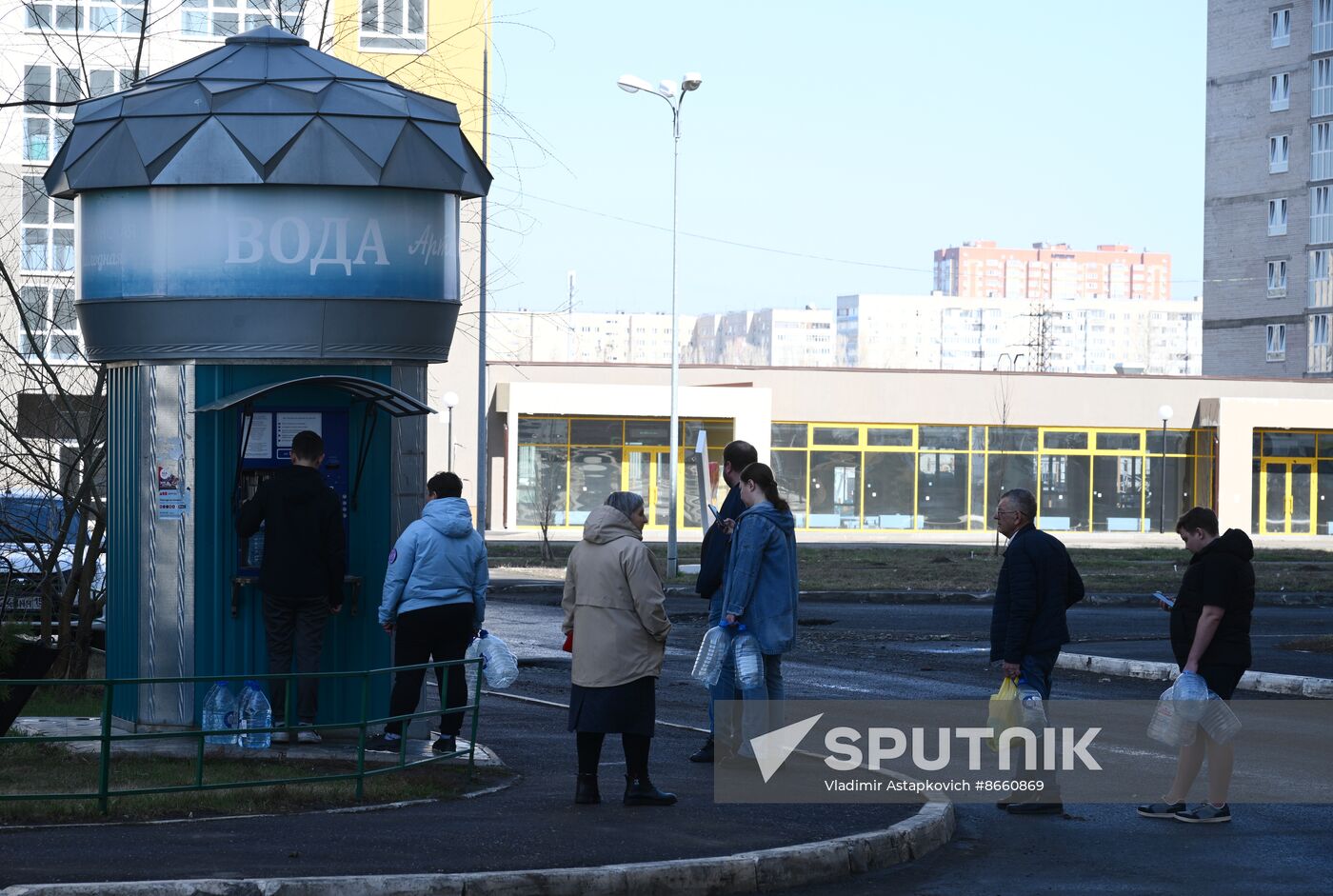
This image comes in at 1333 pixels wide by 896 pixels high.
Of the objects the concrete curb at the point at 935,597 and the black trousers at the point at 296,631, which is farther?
the concrete curb at the point at 935,597

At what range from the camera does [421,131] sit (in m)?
10.4

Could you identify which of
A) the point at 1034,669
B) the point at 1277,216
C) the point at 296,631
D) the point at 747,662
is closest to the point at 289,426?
the point at 296,631

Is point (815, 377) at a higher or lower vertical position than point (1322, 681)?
higher

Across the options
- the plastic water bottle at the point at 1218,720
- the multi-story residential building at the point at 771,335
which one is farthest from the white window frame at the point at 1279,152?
the multi-story residential building at the point at 771,335

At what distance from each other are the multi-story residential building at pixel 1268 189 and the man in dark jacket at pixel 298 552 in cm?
6650

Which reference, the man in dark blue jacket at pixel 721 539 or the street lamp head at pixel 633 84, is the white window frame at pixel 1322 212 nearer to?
the street lamp head at pixel 633 84

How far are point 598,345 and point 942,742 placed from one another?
16968cm

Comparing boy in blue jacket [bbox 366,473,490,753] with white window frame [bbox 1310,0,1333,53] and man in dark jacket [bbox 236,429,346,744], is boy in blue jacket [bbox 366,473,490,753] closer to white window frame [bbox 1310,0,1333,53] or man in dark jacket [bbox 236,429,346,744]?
man in dark jacket [bbox 236,429,346,744]

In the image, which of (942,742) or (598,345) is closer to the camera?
(942,742)

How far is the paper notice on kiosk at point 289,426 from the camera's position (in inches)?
396

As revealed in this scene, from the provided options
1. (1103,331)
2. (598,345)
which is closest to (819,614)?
(598,345)

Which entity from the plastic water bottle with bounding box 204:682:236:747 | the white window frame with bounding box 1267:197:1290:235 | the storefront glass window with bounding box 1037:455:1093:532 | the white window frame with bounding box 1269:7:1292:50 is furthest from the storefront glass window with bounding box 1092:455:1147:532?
the plastic water bottle with bounding box 204:682:236:747

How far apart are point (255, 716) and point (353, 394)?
2043 millimetres

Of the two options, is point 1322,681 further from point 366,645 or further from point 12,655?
point 12,655
